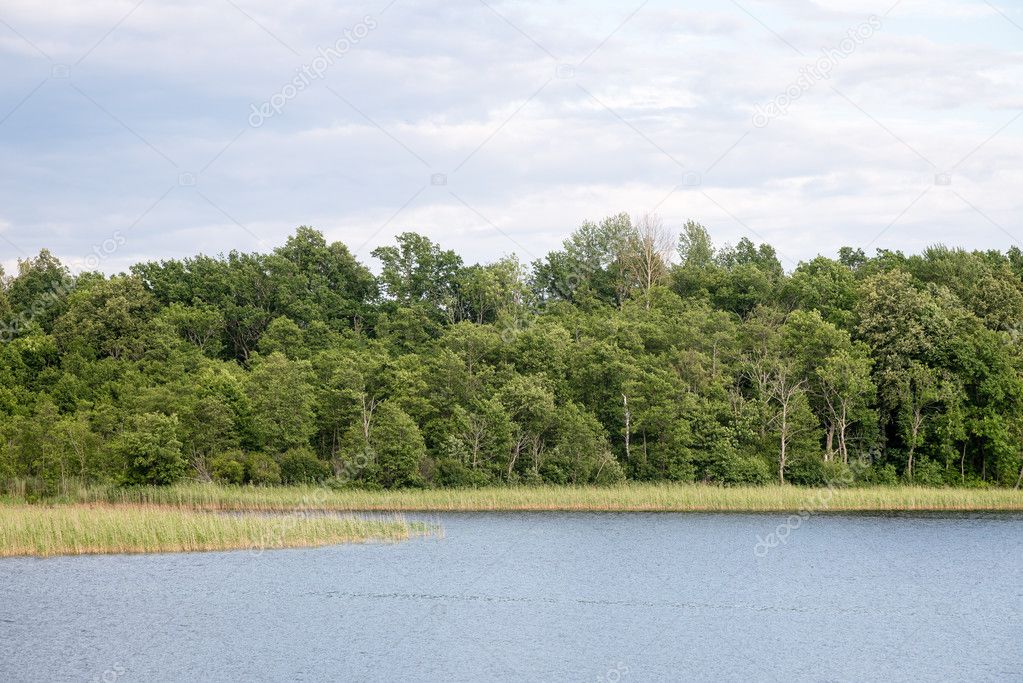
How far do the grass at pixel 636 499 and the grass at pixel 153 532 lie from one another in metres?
8.85

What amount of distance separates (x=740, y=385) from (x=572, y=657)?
141 ft

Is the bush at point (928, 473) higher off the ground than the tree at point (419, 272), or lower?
lower

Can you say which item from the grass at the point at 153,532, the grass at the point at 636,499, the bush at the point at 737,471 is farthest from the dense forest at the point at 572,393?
the grass at the point at 153,532

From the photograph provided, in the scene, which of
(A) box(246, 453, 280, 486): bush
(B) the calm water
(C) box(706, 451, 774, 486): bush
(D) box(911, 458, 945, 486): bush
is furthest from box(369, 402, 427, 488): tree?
(D) box(911, 458, 945, 486): bush

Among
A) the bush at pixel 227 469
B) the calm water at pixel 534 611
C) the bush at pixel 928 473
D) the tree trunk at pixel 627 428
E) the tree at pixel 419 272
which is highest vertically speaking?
the tree at pixel 419 272

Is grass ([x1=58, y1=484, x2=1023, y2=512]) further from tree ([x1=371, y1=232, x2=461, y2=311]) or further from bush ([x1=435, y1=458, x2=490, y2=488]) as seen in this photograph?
tree ([x1=371, y1=232, x2=461, y2=311])

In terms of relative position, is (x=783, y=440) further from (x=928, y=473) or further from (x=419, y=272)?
(x=419, y=272)

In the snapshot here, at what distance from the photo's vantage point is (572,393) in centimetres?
6406

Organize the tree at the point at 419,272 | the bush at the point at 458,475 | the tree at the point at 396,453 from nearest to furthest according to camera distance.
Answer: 1. the tree at the point at 396,453
2. the bush at the point at 458,475
3. the tree at the point at 419,272

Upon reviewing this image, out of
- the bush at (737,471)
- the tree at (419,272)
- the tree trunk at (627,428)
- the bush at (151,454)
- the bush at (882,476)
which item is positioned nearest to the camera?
the bush at (151,454)

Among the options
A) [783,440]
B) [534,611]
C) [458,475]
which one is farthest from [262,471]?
[534,611]

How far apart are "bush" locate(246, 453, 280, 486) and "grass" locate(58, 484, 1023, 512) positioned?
1766mm

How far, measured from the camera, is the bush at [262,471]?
54.9 metres

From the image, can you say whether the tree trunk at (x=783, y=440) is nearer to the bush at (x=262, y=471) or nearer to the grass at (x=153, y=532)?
the grass at (x=153, y=532)
